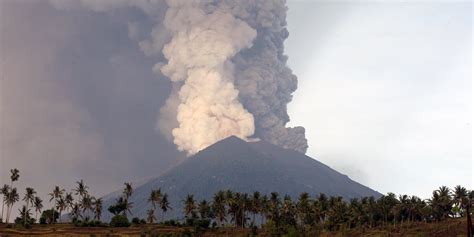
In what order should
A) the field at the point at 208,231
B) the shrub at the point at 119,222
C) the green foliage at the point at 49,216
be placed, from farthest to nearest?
the green foliage at the point at 49,216 < the shrub at the point at 119,222 < the field at the point at 208,231

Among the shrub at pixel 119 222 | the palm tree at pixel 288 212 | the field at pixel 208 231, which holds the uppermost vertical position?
the palm tree at pixel 288 212

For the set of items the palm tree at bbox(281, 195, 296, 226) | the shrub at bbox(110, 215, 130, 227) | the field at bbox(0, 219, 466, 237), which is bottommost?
the field at bbox(0, 219, 466, 237)

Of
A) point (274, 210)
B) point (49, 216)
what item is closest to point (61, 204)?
point (49, 216)

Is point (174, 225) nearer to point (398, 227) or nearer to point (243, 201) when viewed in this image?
point (243, 201)

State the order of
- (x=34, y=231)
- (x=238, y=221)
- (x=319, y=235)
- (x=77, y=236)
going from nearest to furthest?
1. (x=77, y=236)
2. (x=34, y=231)
3. (x=319, y=235)
4. (x=238, y=221)

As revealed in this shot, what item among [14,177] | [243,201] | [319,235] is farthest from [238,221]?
[14,177]

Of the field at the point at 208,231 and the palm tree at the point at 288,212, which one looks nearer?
the field at the point at 208,231

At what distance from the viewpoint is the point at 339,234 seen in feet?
465

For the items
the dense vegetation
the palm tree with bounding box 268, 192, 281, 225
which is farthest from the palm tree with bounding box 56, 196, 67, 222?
the palm tree with bounding box 268, 192, 281, 225

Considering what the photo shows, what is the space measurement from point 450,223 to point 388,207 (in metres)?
23.6

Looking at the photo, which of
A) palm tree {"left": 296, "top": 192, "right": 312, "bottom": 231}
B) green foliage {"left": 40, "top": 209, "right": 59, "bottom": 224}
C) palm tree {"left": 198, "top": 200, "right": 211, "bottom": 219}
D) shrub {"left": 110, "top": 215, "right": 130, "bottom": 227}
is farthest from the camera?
palm tree {"left": 198, "top": 200, "right": 211, "bottom": 219}

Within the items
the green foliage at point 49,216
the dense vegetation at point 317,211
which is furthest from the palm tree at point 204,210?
the green foliage at point 49,216

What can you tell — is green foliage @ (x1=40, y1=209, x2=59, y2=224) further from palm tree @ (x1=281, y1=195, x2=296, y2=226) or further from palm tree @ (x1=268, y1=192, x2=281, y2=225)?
palm tree @ (x1=281, y1=195, x2=296, y2=226)

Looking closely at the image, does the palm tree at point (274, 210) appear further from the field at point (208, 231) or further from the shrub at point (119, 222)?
the shrub at point (119, 222)
